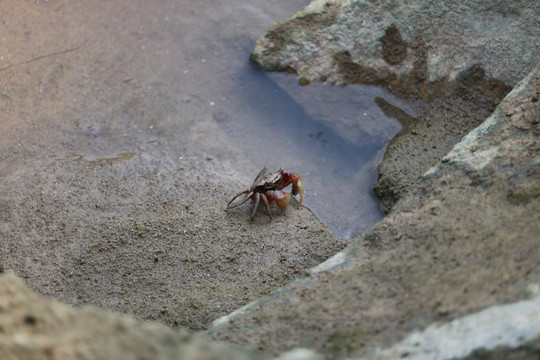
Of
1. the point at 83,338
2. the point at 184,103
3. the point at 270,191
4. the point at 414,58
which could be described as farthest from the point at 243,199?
the point at 83,338

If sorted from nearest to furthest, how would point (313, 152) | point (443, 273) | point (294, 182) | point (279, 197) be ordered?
point (443, 273) < point (279, 197) < point (294, 182) < point (313, 152)

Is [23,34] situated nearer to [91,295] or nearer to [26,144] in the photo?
[26,144]

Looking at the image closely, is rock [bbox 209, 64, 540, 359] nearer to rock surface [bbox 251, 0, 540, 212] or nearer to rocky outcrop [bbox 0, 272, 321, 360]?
rocky outcrop [bbox 0, 272, 321, 360]

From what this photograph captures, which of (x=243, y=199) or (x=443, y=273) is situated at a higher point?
(x=443, y=273)

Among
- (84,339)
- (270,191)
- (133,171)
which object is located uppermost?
(84,339)

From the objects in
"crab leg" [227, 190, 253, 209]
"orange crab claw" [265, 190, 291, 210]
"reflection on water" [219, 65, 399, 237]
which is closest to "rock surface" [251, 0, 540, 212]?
"reflection on water" [219, 65, 399, 237]

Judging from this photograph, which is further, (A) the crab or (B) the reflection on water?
(B) the reflection on water

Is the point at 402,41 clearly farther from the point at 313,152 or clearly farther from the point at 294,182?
the point at 294,182
